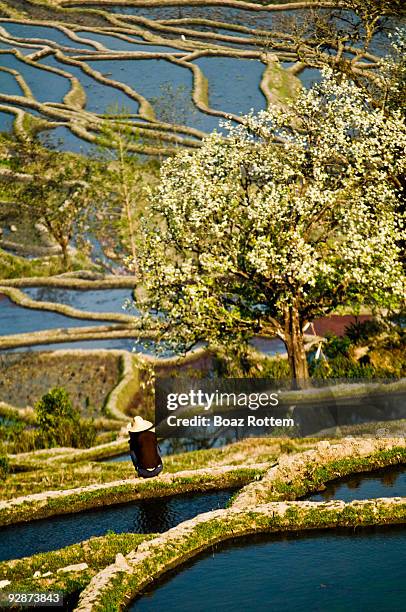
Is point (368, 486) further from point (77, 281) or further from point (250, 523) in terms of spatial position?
point (77, 281)

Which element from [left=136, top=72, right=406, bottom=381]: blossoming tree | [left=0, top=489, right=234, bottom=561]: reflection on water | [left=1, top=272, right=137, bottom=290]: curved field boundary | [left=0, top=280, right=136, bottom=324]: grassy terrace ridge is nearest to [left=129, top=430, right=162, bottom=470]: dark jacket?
[left=0, top=489, right=234, bottom=561]: reflection on water

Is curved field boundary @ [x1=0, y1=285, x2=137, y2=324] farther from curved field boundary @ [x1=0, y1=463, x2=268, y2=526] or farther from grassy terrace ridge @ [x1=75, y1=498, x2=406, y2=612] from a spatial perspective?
grassy terrace ridge @ [x1=75, y1=498, x2=406, y2=612]

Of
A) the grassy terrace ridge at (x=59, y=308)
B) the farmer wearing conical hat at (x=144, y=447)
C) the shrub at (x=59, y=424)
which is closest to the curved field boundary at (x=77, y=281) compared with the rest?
the grassy terrace ridge at (x=59, y=308)

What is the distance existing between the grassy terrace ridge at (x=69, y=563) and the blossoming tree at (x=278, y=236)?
10496 millimetres

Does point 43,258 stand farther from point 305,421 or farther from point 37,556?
point 37,556

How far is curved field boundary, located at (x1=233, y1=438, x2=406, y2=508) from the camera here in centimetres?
2328

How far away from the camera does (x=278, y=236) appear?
1225 inches

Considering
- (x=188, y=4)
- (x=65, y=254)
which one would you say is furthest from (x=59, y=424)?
(x=188, y=4)

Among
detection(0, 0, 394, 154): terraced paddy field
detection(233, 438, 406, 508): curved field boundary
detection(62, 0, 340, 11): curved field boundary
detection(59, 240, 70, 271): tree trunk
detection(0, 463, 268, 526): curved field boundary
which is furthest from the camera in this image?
detection(62, 0, 340, 11): curved field boundary

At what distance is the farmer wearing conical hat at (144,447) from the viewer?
23.3 meters

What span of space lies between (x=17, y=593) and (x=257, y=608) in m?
4.41

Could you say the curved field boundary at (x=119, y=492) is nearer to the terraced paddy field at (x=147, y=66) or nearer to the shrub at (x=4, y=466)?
the shrub at (x=4, y=466)

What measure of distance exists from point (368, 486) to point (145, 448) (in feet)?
16.9

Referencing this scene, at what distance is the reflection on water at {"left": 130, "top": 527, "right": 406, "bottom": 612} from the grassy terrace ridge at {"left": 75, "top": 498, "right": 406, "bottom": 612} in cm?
28
